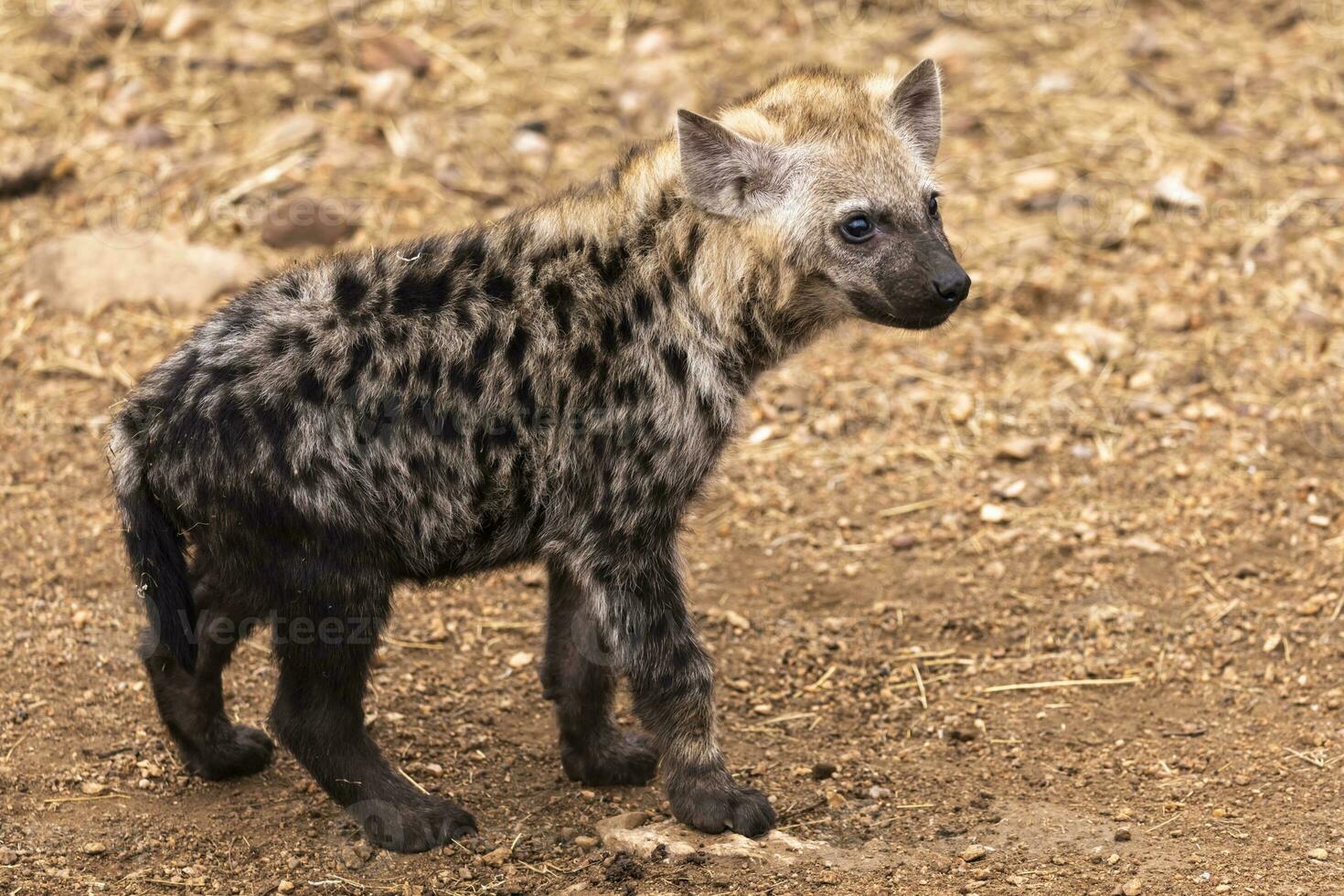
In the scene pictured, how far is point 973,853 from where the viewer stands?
4.28 meters

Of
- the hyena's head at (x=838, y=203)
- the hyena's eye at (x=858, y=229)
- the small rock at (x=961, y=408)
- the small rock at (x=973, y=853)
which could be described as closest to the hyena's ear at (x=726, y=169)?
the hyena's head at (x=838, y=203)

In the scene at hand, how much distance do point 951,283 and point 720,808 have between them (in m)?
1.61

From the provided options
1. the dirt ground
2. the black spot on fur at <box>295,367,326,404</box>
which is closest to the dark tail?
the black spot on fur at <box>295,367,326,404</box>

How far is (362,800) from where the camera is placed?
4.39 meters

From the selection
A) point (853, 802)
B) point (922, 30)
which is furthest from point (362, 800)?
point (922, 30)

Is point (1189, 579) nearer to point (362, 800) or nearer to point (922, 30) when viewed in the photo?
point (362, 800)

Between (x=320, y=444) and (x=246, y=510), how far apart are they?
0.84 ft

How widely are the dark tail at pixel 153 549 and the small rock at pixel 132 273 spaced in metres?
3.25

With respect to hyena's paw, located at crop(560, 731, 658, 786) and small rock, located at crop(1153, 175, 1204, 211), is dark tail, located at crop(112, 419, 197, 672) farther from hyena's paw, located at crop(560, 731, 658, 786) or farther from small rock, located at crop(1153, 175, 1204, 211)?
small rock, located at crop(1153, 175, 1204, 211)

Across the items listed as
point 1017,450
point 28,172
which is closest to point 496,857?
point 1017,450

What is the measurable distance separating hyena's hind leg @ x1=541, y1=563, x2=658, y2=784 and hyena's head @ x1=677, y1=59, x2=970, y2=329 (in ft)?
4.04

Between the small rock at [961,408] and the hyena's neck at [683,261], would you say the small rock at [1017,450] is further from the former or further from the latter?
the hyena's neck at [683,261]

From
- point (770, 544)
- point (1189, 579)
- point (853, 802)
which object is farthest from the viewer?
point (770, 544)

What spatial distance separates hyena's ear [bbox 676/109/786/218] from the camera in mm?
4293
